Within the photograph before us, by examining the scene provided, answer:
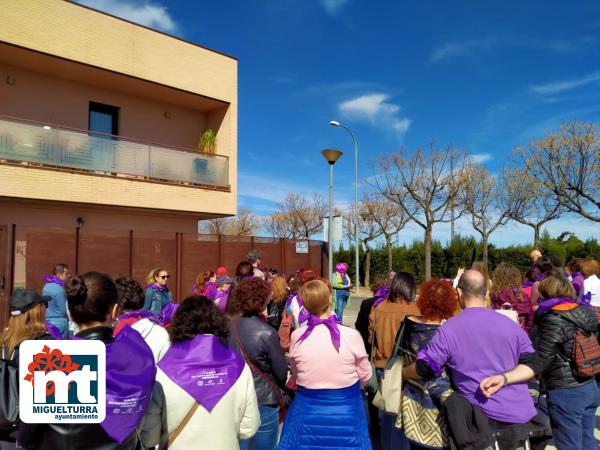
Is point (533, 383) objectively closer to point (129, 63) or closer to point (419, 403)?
point (419, 403)

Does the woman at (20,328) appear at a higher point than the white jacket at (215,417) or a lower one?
higher

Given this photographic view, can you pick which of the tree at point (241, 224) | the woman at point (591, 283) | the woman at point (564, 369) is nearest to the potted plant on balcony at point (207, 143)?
the woman at point (591, 283)

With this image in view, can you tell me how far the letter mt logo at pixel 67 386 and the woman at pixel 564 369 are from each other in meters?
3.27

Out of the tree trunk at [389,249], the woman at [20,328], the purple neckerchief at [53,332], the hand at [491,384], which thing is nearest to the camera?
the woman at [20,328]

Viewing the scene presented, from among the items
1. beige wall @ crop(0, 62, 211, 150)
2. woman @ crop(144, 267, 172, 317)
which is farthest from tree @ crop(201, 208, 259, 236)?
woman @ crop(144, 267, 172, 317)

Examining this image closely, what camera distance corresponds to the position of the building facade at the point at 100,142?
11570 millimetres

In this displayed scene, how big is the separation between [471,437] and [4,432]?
265 centimetres

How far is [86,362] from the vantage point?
2.20 metres

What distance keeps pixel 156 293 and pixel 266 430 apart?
3.89m

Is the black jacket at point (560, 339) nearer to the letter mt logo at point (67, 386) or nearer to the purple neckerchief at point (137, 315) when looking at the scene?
the purple neckerchief at point (137, 315)

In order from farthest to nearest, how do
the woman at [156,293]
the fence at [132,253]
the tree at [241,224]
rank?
the tree at [241,224] < the fence at [132,253] < the woman at [156,293]

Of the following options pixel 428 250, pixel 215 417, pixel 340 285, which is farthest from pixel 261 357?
pixel 428 250

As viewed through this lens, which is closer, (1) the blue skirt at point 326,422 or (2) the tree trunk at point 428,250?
(1) the blue skirt at point 326,422

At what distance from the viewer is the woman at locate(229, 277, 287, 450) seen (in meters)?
3.57
